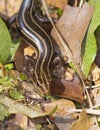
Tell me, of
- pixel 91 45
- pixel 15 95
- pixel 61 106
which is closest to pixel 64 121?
pixel 61 106

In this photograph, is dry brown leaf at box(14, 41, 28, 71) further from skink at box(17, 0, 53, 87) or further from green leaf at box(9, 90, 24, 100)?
green leaf at box(9, 90, 24, 100)

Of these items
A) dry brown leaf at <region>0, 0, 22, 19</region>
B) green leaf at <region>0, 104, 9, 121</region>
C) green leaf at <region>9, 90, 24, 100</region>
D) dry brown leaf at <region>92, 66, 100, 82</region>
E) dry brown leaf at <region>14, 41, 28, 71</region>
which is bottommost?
green leaf at <region>0, 104, 9, 121</region>

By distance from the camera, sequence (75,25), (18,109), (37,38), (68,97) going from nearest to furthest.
→ 1. (18,109)
2. (68,97)
3. (75,25)
4. (37,38)

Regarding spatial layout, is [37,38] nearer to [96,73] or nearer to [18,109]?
[96,73]

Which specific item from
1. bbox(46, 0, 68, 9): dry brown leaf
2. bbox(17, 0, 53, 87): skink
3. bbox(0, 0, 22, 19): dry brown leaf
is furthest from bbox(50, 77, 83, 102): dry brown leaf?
bbox(0, 0, 22, 19): dry brown leaf

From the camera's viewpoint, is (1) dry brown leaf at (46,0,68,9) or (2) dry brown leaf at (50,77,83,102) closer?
(2) dry brown leaf at (50,77,83,102)

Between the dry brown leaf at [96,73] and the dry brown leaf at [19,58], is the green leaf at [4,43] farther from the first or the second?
the dry brown leaf at [96,73]
